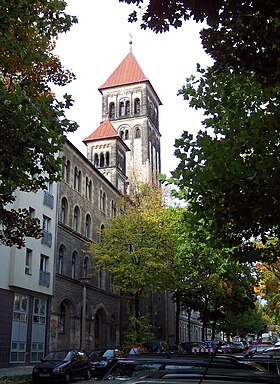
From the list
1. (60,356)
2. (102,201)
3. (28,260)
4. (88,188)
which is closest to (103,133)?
(102,201)

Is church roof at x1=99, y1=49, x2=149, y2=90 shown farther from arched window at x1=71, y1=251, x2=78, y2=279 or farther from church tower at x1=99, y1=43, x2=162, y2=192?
arched window at x1=71, y1=251, x2=78, y2=279

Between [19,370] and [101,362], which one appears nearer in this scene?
[101,362]

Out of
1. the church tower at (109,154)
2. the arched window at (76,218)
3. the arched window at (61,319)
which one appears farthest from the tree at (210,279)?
the church tower at (109,154)

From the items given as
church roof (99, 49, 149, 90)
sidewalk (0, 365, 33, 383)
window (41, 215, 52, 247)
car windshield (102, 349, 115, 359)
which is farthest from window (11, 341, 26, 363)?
church roof (99, 49, 149, 90)

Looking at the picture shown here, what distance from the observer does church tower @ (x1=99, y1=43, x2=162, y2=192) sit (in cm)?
7519

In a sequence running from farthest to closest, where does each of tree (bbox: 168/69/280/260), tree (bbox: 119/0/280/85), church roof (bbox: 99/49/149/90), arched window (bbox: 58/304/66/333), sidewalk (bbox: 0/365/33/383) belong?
church roof (bbox: 99/49/149/90) → arched window (bbox: 58/304/66/333) → sidewalk (bbox: 0/365/33/383) → tree (bbox: 168/69/280/260) → tree (bbox: 119/0/280/85)

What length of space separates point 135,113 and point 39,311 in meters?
52.4

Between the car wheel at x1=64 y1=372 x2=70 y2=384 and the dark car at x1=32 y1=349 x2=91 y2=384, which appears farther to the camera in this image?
the car wheel at x1=64 y1=372 x2=70 y2=384

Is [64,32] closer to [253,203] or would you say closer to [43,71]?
[43,71]

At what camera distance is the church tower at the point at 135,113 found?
75188 millimetres

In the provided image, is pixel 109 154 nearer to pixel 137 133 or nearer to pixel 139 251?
pixel 137 133

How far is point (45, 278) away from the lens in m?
31.5

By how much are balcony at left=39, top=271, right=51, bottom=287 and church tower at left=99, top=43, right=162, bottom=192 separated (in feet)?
137

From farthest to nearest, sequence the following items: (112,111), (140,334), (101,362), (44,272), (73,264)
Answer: (112,111)
(73,264)
(140,334)
(44,272)
(101,362)
